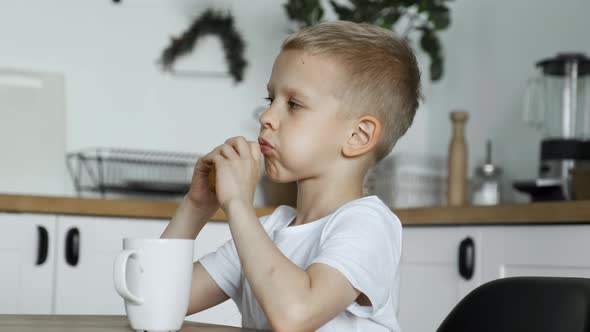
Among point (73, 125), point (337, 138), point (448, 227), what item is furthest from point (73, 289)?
point (337, 138)

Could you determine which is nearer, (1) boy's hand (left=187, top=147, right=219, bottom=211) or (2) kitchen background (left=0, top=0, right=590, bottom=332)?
(1) boy's hand (left=187, top=147, right=219, bottom=211)

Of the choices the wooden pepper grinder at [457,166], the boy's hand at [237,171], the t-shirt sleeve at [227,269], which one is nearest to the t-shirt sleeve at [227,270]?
the t-shirt sleeve at [227,269]

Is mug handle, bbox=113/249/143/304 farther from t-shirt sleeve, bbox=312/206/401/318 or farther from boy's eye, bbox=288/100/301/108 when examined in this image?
boy's eye, bbox=288/100/301/108

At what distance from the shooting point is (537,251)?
1936 millimetres

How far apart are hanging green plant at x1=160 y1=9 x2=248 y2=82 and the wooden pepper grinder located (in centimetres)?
77

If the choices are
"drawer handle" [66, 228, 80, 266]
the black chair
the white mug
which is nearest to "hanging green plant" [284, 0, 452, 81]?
"drawer handle" [66, 228, 80, 266]

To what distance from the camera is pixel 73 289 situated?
2.17 meters

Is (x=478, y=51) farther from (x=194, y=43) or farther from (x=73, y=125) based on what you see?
(x=73, y=125)

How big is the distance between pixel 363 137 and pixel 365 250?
0.23 meters

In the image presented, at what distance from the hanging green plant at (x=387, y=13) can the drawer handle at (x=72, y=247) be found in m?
1.00

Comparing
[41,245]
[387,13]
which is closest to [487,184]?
[387,13]

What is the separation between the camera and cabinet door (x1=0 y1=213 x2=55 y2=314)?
2.11m

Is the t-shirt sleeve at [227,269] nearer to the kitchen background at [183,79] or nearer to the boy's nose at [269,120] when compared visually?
the boy's nose at [269,120]

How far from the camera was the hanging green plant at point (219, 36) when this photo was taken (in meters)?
2.86
